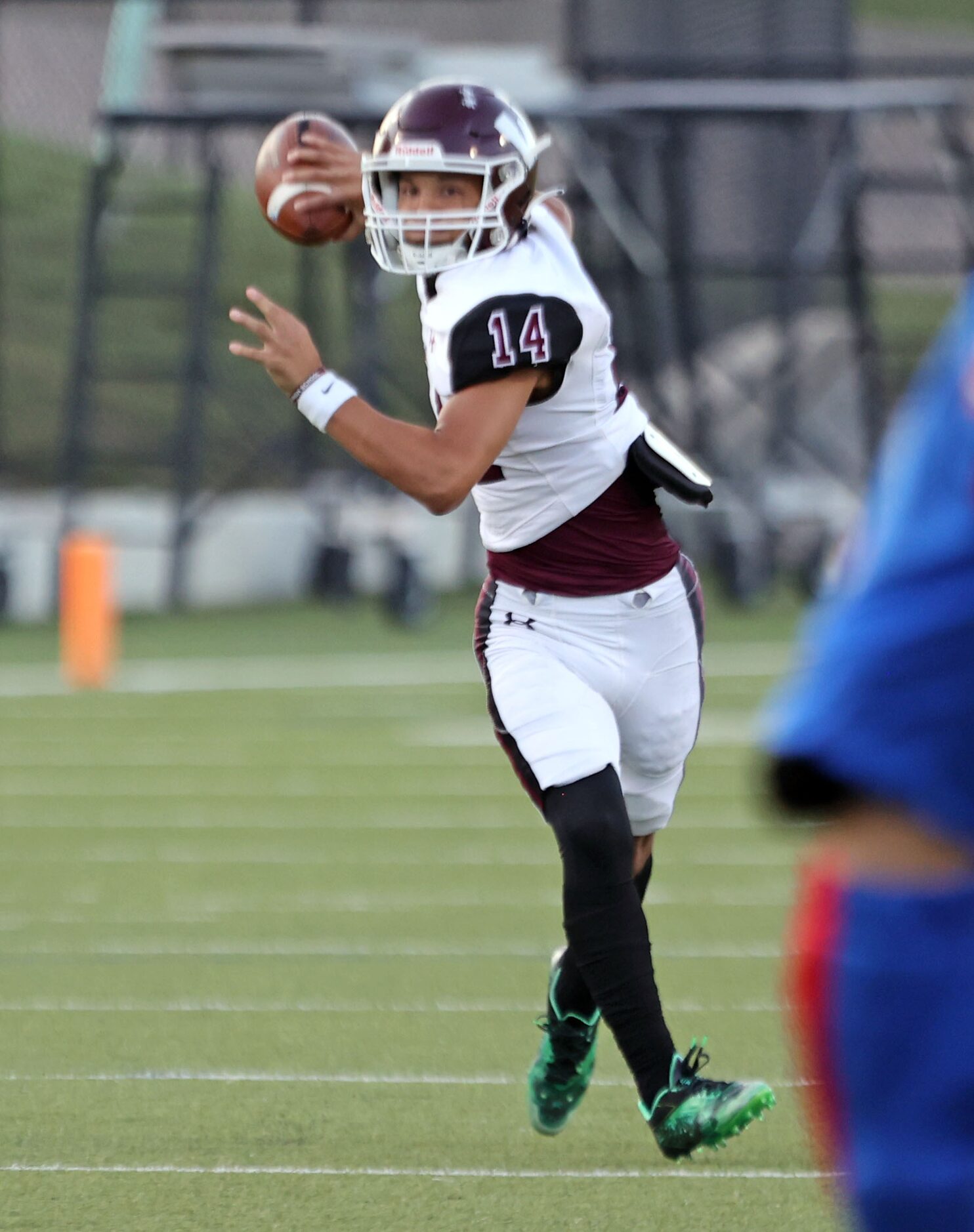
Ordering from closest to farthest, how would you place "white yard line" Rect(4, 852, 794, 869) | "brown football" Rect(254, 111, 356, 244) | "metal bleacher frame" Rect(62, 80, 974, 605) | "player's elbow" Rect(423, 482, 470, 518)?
"player's elbow" Rect(423, 482, 470, 518) < "brown football" Rect(254, 111, 356, 244) < "white yard line" Rect(4, 852, 794, 869) < "metal bleacher frame" Rect(62, 80, 974, 605)

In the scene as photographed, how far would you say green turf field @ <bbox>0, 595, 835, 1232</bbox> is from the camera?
362 centimetres

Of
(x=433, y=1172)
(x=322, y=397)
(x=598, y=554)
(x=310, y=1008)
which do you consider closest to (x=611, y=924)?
(x=433, y=1172)

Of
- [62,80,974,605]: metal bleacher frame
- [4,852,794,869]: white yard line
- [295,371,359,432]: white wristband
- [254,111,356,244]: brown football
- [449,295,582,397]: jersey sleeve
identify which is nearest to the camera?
[295,371,359,432]: white wristband

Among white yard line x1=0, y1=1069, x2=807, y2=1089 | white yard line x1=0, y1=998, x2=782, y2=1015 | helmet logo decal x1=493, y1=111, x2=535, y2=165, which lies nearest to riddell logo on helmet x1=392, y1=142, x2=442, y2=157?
helmet logo decal x1=493, y1=111, x2=535, y2=165

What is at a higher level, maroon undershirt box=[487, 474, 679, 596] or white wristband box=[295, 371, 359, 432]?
white wristband box=[295, 371, 359, 432]

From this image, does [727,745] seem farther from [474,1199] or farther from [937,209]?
[937,209]

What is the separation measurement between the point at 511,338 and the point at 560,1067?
1.19 metres

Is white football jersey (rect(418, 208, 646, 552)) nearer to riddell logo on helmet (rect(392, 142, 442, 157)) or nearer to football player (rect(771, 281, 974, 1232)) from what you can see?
riddell logo on helmet (rect(392, 142, 442, 157))

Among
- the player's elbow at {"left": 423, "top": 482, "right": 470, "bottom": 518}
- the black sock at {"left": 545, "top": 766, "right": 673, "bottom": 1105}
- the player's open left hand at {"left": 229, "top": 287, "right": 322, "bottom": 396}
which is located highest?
the player's open left hand at {"left": 229, "top": 287, "right": 322, "bottom": 396}

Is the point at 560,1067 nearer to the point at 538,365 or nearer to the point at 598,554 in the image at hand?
the point at 598,554

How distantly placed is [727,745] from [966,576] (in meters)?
7.98

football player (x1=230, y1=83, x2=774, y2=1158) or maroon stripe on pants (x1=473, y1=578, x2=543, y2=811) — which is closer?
football player (x1=230, y1=83, x2=774, y2=1158)

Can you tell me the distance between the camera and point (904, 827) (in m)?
1.34

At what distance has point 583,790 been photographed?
3.52 m
